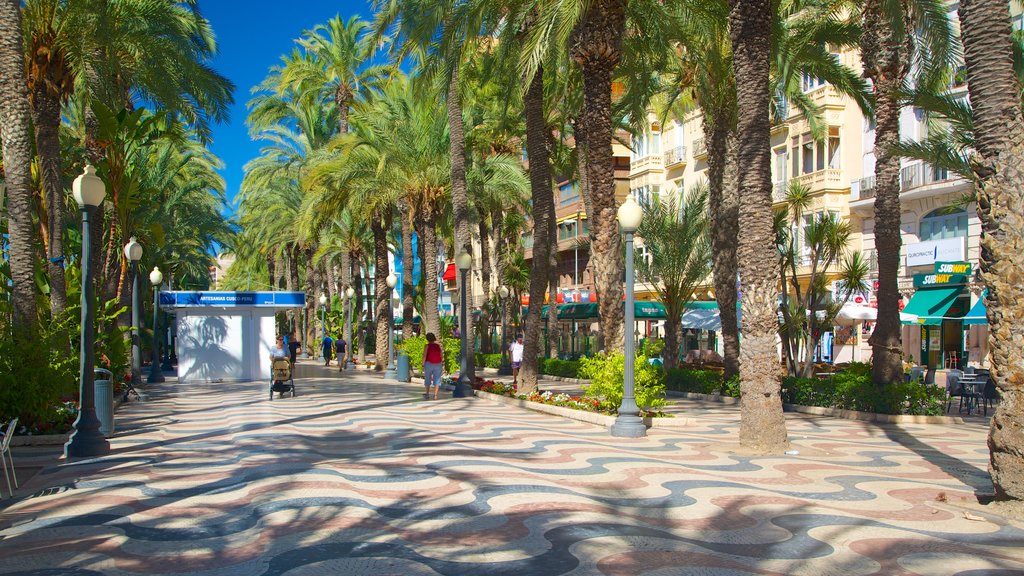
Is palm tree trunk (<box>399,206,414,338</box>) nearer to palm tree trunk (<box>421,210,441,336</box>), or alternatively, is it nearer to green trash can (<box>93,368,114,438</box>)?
palm tree trunk (<box>421,210,441,336</box>)

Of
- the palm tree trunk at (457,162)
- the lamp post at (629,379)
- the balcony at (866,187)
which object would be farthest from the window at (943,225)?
the lamp post at (629,379)

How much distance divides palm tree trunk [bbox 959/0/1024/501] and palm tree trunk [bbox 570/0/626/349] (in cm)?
884

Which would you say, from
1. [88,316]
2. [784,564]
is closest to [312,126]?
[88,316]

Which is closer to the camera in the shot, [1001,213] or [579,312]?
[1001,213]

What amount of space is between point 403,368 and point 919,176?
2050 cm

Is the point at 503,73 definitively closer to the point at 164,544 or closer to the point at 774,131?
the point at 164,544

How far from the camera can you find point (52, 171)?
16375 millimetres

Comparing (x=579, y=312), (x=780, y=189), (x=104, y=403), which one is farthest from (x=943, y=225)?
(x=104, y=403)

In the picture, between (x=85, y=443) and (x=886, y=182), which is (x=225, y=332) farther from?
(x=886, y=182)

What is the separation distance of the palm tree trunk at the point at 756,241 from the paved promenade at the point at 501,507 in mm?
630

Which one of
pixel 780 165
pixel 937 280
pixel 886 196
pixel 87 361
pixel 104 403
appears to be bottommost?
pixel 104 403

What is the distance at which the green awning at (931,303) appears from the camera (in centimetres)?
3077

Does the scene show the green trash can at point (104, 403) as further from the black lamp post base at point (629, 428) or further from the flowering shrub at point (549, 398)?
the flowering shrub at point (549, 398)

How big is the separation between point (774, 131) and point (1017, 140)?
1300 inches
